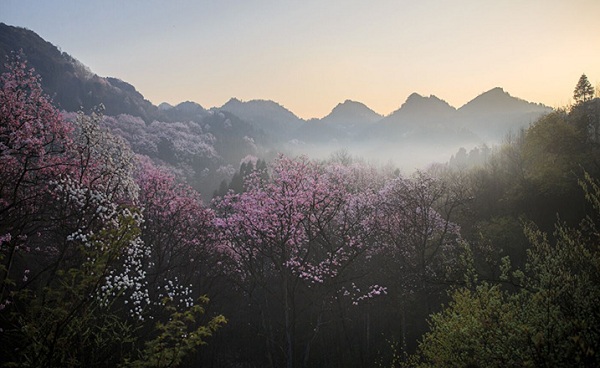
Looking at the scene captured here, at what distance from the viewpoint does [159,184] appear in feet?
97.6

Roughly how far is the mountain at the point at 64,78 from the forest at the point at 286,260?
3595 inches

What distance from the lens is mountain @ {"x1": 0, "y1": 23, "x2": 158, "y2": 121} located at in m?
103

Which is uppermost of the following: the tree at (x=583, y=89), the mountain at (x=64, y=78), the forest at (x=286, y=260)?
the mountain at (x=64, y=78)

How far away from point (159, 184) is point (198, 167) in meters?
82.5

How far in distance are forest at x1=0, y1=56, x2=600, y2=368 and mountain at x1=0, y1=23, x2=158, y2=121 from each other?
91305 mm

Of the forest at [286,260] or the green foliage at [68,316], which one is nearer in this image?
the green foliage at [68,316]

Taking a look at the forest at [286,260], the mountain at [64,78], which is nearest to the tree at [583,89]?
the forest at [286,260]

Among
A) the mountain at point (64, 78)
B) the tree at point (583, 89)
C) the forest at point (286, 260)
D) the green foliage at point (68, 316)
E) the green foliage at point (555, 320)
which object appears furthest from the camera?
the mountain at point (64, 78)

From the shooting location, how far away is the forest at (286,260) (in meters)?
8.58

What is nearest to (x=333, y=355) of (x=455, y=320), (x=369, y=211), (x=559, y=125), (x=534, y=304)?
(x=369, y=211)

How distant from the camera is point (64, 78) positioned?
11031 centimetres

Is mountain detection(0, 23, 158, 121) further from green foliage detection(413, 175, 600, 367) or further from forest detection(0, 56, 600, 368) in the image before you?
green foliage detection(413, 175, 600, 367)

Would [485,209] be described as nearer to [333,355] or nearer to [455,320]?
[333,355]

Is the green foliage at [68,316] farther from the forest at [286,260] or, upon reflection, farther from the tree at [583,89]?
the tree at [583,89]
